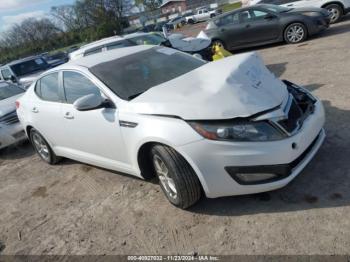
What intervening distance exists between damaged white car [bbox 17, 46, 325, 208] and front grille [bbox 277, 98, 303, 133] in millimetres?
12

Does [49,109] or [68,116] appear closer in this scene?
[68,116]

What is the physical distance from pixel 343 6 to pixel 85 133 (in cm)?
1067

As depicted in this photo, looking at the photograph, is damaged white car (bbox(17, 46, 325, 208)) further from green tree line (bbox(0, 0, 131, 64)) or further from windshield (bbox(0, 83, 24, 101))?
green tree line (bbox(0, 0, 131, 64))

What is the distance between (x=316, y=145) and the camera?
3.42m

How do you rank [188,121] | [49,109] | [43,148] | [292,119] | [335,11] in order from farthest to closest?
[335,11], [43,148], [49,109], [292,119], [188,121]

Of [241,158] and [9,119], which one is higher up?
[241,158]

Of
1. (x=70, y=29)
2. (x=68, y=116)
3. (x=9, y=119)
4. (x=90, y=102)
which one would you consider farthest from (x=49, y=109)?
(x=70, y=29)

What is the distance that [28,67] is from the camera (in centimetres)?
1373

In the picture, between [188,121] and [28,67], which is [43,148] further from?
[28,67]

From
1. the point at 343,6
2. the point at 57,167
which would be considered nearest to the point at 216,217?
the point at 57,167

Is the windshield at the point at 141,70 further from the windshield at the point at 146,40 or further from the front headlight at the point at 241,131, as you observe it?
the windshield at the point at 146,40

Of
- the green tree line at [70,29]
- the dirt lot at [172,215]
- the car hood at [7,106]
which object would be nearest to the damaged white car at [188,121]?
the dirt lot at [172,215]

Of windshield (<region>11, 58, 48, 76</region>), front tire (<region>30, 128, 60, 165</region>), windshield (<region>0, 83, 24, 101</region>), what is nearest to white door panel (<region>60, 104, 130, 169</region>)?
front tire (<region>30, 128, 60, 165</region>)

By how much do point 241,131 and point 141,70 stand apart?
5.57 ft
